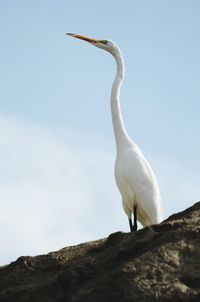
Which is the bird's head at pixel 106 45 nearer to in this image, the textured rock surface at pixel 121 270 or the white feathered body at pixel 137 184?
the white feathered body at pixel 137 184

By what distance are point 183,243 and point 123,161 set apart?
5149mm

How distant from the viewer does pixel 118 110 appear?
12992 millimetres

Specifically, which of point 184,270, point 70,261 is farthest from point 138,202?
point 184,270

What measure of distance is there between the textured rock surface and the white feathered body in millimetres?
3852

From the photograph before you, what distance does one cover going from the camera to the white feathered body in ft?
39.4

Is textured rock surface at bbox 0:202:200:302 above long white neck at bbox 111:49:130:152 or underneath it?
underneath

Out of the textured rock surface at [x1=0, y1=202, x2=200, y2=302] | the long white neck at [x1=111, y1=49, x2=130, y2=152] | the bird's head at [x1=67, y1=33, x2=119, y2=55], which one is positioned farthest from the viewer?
the bird's head at [x1=67, y1=33, x2=119, y2=55]

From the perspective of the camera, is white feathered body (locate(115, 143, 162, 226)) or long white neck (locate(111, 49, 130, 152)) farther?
long white neck (locate(111, 49, 130, 152))

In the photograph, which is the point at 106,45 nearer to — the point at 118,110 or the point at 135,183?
the point at 118,110

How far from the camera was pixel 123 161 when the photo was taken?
39.7 ft

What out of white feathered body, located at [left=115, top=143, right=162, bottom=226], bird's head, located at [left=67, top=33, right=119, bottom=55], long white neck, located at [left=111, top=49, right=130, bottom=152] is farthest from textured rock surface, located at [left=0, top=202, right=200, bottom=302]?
bird's head, located at [left=67, top=33, right=119, bottom=55]

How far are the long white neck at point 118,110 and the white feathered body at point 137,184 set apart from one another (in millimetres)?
278

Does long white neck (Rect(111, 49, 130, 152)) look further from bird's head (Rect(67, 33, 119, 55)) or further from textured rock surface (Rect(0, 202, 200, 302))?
textured rock surface (Rect(0, 202, 200, 302))

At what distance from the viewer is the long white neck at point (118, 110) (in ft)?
41.2
